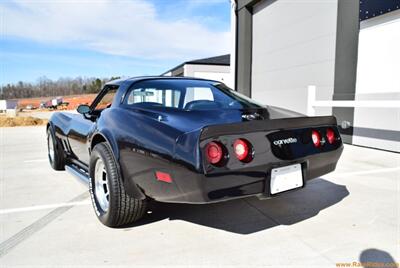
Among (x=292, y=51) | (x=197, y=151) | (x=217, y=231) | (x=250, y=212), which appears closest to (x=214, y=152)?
(x=197, y=151)

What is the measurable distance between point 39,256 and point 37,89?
96.7 metres

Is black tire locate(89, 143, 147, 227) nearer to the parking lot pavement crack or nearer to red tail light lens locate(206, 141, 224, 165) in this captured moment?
the parking lot pavement crack

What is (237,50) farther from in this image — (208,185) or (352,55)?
(208,185)

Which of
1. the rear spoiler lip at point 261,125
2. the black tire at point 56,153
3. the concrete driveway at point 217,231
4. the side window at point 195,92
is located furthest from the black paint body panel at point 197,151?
the black tire at point 56,153

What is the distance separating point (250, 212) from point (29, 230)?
1892 mm

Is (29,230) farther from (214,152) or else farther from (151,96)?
(214,152)

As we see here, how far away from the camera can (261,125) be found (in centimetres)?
195

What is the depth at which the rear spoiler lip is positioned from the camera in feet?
5.74

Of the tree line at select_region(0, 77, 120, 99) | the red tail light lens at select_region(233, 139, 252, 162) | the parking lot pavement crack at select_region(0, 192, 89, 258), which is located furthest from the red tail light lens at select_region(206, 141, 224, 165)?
the tree line at select_region(0, 77, 120, 99)

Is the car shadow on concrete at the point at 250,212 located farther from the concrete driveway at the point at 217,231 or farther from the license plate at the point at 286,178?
the license plate at the point at 286,178

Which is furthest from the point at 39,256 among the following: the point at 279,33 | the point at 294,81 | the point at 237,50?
the point at 237,50

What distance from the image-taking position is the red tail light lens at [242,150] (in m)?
1.82

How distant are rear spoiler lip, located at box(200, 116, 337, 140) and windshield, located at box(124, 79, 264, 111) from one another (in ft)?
1.97

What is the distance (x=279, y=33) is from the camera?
355 inches
